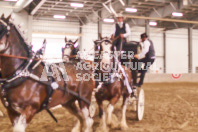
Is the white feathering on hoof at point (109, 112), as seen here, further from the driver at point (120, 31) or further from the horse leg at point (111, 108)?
the driver at point (120, 31)

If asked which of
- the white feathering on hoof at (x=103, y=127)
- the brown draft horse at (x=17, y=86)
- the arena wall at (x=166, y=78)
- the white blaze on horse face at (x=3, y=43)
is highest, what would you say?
the white blaze on horse face at (x=3, y=43)

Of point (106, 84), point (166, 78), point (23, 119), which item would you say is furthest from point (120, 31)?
point (166, 78)

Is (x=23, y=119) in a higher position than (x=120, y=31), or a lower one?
lower

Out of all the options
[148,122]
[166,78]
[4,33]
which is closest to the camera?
[4,33]

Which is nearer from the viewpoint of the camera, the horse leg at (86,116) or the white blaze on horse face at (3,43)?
the white blaze on horse face at (3,43)

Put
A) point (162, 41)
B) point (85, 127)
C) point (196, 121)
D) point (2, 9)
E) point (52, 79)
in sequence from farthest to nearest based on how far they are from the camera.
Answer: point (162, 41) → point (2, 9) → point (196, 121) → point (85, 127) → point (52, 79)

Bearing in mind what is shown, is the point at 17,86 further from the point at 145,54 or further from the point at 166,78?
the point at 166,78

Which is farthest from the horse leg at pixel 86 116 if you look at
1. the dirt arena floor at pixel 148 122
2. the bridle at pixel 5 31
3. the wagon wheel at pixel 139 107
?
the wagon wheel at pixel 139 107

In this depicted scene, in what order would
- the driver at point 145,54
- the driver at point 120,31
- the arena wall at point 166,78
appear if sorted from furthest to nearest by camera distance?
the arena wall at point 166,78
the driver at point 145,54
the driver at point 120,31

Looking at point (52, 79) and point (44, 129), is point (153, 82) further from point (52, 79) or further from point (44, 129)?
point (52, 79)

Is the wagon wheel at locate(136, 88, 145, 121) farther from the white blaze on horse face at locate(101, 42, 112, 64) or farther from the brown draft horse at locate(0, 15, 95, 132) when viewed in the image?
the brown draft horse at locate(0, 15, 95, 132)

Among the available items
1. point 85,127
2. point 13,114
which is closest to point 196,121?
point 85,127

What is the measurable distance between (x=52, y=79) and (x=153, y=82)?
15486 millimetres

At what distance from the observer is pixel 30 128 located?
5199 millimetres
